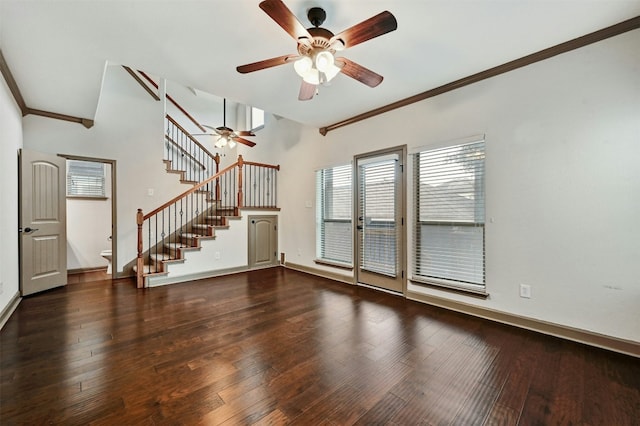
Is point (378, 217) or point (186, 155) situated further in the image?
point (186, 155)

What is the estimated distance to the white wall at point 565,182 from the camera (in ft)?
7.11

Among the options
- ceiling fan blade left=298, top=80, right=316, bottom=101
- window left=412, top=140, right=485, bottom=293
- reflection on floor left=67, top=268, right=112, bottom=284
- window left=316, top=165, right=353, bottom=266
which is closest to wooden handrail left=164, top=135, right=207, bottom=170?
reflection on floor left=67, top=268, right=112, bottom=284

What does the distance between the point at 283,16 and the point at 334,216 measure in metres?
3.33

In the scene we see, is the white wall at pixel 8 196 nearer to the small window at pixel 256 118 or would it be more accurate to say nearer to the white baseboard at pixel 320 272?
Answer: the white baseboard at pixel 320 272

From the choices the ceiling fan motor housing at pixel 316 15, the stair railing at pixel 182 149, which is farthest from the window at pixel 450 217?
the stair railing at pixel 182 149

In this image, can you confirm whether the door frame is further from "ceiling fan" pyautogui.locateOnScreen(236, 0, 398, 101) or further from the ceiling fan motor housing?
the ceiling fan motor housing

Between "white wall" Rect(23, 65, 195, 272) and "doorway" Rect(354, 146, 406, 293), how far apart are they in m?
3.87

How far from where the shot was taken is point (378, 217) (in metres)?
3.99

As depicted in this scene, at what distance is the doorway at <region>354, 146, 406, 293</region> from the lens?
145 inches

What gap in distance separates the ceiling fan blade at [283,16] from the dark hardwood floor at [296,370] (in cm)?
245

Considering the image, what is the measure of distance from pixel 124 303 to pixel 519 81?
525 centimetres

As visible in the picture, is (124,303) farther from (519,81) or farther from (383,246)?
(519,81)

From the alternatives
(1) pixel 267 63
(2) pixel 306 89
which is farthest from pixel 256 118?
(1) pixel 267 63

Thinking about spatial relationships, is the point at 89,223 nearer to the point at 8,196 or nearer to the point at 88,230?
the point at 88,230
